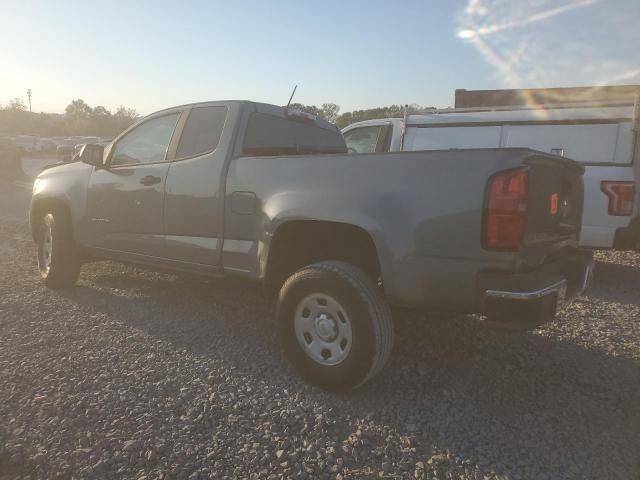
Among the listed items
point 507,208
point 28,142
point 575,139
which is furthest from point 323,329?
point 28,142

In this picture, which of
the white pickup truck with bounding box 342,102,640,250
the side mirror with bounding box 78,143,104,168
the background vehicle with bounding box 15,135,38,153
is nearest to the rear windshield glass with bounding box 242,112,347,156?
the side mirror with bounding box 78,143,104,168

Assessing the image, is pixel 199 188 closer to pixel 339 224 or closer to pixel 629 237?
pixel 339 224

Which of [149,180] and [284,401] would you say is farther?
[149,180]

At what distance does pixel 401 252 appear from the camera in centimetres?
262

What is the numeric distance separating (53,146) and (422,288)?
4142 centimetres

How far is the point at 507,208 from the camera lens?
2.36 metres

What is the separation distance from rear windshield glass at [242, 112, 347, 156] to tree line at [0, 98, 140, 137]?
63061 millimetres

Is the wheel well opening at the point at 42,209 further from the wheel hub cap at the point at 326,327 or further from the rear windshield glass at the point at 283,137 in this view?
the wheel hub cap at the point at 326,327

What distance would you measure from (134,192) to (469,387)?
124 inches

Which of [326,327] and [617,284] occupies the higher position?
[326,327]

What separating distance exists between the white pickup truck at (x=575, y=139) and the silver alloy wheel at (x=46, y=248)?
438cm

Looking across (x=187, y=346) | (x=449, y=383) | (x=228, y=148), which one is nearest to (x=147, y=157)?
(x=228, y=148)

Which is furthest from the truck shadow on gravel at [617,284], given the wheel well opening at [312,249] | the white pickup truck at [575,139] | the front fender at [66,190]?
the front fender at [66,190]

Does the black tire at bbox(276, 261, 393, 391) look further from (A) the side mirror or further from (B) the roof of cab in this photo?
(A) the side mirror
